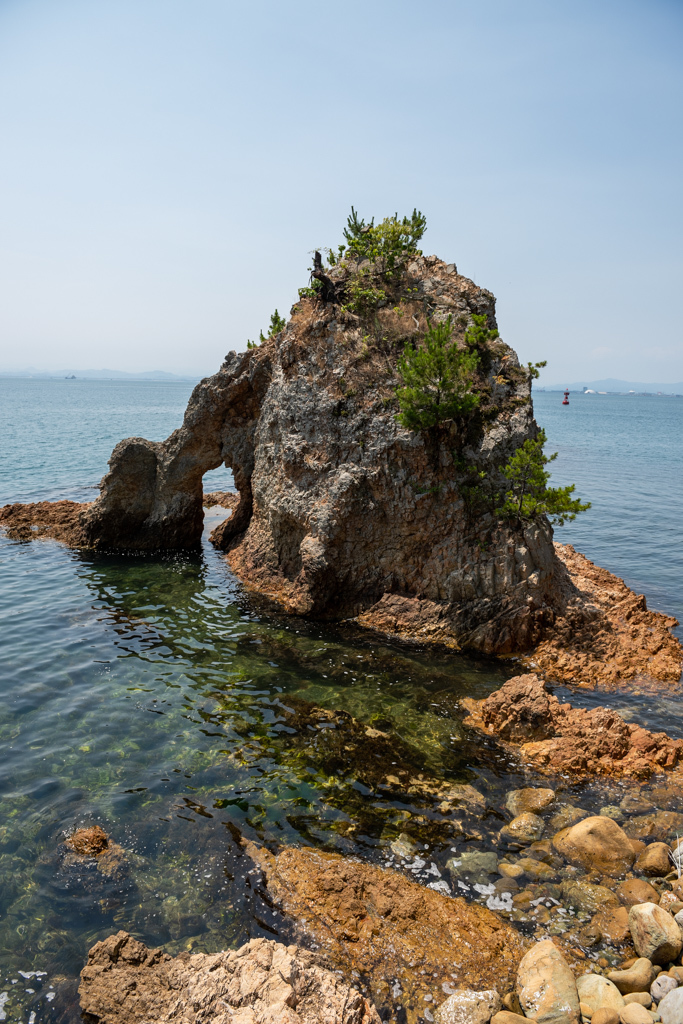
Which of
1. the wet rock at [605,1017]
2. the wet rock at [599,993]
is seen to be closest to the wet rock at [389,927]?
the wet rock at [599,993]

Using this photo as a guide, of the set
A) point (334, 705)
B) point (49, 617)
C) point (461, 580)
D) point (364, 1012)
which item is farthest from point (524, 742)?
point (49, 617)

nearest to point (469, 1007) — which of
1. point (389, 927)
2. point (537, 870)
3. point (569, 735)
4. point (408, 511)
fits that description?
point (389, 927)

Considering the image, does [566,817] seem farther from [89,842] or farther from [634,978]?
[89,842]

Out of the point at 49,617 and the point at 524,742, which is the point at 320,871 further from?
the point at 49,617

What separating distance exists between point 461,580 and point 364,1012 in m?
12.5

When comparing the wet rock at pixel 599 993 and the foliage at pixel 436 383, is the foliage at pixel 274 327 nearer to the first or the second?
the foliage at pixel 436 383

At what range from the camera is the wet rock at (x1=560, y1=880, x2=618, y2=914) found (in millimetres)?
9188

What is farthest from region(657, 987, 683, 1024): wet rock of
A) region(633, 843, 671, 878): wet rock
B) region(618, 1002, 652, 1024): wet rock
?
region(633, 843, 671, 878): wet rock

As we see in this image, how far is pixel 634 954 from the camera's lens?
27.3 feet

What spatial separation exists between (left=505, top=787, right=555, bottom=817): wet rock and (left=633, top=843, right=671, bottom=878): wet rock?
1806 millimetres

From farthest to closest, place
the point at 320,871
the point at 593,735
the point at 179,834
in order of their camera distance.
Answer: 1. the point at 593,735
2. the point at 179,834
3. the point at 320,871

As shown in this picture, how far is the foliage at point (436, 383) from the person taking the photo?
1781 centimetres

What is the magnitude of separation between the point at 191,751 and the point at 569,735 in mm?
8575

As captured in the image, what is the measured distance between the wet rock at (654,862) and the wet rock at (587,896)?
930mm
